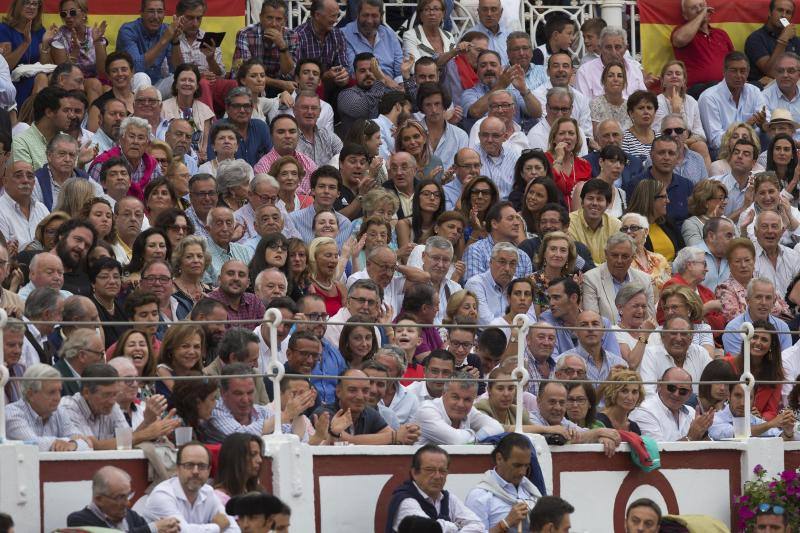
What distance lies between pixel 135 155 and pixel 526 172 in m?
3.65

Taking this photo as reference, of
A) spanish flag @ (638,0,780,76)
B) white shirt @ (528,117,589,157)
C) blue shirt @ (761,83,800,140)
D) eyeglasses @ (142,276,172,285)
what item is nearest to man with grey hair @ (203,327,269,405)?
eyeglasses @ (142,276,172,285)

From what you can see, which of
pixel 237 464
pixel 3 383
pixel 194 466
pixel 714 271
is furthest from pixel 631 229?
pixel 3 383

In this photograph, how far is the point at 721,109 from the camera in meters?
22.5

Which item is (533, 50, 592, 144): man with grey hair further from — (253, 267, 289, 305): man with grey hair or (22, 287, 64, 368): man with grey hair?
(22, 287, 64, 368): man with grey hair

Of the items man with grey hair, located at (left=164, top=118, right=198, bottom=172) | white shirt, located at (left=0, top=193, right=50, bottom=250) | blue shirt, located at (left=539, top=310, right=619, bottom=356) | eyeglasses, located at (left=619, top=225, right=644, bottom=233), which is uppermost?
man with grey hair, located at (left=164, top=118, right=198, bottom=172)

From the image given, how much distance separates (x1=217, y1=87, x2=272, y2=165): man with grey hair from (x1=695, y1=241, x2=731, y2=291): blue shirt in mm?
4161

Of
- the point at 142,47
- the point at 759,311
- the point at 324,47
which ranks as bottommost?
the point at 759,311

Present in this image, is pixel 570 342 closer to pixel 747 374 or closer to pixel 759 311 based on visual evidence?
pixel 747 374

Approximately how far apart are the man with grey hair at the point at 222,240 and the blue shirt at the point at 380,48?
4588 mm

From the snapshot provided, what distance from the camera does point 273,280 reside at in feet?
52.7

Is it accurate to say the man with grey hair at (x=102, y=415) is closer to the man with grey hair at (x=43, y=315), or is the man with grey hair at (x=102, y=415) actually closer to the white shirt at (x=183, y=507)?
the white shirt at (x=183, y=507)

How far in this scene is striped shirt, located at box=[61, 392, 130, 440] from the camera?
13195 millimetres

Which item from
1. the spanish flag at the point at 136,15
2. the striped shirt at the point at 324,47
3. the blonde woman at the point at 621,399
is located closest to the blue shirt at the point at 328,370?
the blonde woman at the point at 621,399

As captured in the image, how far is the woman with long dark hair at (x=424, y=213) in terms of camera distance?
1836 cm
